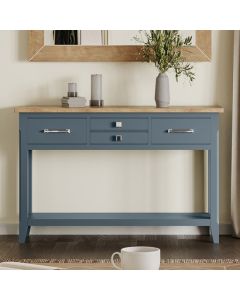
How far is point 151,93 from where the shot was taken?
15.2 ft

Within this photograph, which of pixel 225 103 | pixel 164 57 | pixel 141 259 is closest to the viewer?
pixel 141 259

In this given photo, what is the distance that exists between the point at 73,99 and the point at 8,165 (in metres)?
0.76

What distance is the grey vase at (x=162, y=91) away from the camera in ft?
14.1

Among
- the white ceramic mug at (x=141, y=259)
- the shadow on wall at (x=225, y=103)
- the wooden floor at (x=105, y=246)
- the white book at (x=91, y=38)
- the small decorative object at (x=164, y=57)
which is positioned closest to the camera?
the white ceramic mug at (x=141, y=259)

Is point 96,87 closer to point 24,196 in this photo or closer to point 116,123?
point 116,123

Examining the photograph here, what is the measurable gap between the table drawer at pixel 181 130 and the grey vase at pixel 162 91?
164 mm

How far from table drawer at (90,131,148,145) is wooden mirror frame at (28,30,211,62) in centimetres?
63

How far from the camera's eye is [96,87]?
14.3 ft

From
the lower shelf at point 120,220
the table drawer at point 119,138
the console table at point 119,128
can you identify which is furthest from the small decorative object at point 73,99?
the lower shelf at point 120,220

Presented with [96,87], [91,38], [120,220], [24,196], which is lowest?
[120,220]

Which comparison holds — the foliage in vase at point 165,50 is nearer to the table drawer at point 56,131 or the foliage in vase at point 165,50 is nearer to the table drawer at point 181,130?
the table drawer at point 181,130

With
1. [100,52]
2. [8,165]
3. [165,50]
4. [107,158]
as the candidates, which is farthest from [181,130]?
[8,165]
